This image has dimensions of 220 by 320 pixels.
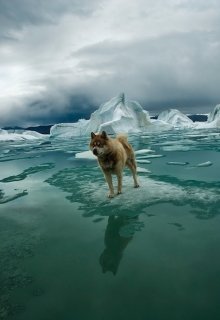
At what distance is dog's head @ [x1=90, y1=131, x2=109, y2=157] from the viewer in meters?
5.69

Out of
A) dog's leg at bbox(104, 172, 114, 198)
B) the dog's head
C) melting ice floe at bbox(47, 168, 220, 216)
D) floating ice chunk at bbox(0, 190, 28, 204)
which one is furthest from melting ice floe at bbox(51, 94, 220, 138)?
→ the dog's head

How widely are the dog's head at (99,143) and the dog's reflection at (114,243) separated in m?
1.24

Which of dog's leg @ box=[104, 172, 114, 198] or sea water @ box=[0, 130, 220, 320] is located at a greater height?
dog's leg @ box=[104, 172, 114, 198]

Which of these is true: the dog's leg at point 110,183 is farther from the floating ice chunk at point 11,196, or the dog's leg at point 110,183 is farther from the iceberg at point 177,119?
the iceberg at point 177,119

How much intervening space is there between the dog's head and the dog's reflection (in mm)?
1237

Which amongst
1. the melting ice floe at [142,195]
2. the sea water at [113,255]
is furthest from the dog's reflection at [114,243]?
the melting ice floe at [142,195]

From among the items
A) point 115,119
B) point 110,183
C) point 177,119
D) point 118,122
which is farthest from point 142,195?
point 177,119

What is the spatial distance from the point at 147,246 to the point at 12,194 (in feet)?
14.7

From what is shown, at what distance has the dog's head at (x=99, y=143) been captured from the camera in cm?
569

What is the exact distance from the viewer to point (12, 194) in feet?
24.5

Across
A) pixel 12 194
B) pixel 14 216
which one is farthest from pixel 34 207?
pixel 12 194

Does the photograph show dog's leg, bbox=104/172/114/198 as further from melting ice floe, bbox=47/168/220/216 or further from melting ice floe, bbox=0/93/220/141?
melting ice floe, bbox=0/93/220/141

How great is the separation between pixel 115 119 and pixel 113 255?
44524 mm

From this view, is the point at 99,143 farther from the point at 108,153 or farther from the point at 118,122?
the point at 118,122
